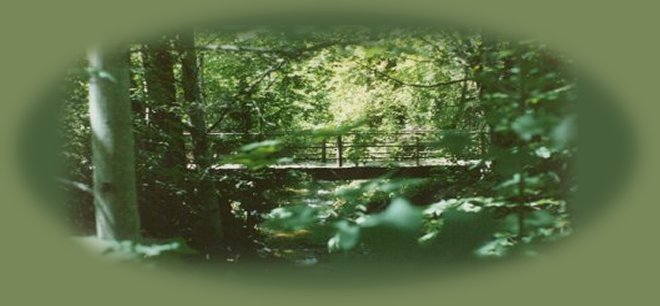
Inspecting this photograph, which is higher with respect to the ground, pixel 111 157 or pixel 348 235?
pixel 111 157

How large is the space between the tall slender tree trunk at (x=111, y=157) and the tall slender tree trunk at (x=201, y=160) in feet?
7.47

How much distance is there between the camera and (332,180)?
7180 mm

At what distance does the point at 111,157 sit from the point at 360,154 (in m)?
5.76

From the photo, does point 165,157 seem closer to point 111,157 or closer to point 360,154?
point 111,157

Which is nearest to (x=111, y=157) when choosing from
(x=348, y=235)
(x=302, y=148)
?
(x=348, y=235)

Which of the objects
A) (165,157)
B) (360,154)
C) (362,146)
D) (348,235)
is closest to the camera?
(348,235)

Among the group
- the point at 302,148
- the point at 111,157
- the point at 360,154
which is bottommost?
the point at 111,157

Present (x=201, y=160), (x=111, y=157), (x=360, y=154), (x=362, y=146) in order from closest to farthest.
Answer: (x=111, y=157) → (x=201, y=160) → (x=362, y=146) → (x=360, y=154)

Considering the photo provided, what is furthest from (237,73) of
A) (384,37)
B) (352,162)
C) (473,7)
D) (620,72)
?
(352,162)

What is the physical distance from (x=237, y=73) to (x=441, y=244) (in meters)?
2.88

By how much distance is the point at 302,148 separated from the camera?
10.6 feet

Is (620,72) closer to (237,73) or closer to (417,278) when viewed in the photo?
(417,278)

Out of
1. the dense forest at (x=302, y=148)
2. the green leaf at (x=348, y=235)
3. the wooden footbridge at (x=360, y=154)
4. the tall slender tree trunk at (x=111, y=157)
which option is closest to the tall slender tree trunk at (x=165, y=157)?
the dense forest at (x=302, y=148)

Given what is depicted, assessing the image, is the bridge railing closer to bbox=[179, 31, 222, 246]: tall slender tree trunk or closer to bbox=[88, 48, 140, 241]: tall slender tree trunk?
bbox=[179, 31, 222, 246]: tall slender tree trunk
